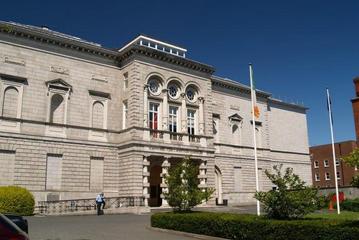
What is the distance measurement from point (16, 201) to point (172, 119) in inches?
685

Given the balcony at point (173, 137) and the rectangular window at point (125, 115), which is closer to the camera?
the balcony at point (173, 137)

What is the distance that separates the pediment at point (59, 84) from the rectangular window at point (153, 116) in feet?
25.9

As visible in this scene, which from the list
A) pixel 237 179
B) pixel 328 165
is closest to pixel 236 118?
pixel 237 179

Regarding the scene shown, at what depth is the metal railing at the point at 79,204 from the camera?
104 ft

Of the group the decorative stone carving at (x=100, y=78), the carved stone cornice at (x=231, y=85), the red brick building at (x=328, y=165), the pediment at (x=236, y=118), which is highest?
the carved stone cornice at (x=231, y=85)

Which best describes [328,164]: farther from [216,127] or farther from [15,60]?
[15,60]

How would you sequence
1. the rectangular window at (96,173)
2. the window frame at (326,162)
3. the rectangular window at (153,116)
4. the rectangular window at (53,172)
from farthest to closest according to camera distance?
1. the window frame at (326,162)
2. the rectangular window at (153,116)
3. the rectangular window at (96,173)
4. the rectangular window at (53,172)

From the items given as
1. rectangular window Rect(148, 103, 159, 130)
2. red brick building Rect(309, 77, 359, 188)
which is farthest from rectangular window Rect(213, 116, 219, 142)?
red brick building Rect(309, 77, 359, 188)

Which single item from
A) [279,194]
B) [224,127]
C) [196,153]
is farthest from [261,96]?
[279,194]

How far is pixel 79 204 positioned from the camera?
33.5 meters

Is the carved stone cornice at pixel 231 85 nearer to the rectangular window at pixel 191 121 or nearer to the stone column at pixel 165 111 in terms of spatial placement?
the rectangular window at pixel 191 121

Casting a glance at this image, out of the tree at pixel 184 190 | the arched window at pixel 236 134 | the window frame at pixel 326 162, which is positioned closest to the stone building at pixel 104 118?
the arched window at pixel 236 134

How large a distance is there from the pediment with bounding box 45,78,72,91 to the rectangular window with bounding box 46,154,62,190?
19.8ft

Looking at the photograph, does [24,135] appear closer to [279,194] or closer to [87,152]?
[87,152]
